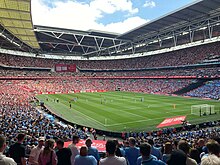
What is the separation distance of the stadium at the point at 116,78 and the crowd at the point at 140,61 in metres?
0.45

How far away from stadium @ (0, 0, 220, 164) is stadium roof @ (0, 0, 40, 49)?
0.18 metres

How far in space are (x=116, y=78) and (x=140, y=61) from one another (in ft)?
47.1

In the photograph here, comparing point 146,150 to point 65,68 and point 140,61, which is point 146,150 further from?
point 65,68

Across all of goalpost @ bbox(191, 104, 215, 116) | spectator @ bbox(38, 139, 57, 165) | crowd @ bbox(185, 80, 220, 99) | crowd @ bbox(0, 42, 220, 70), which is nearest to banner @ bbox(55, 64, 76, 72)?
crowd @ bbox(0, 42, 220, 70)

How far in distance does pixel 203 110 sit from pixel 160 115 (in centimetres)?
710

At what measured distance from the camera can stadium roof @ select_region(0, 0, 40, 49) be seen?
1314 inches

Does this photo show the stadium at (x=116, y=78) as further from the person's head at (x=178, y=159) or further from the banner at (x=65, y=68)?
the person's head at (x=178, y=159)

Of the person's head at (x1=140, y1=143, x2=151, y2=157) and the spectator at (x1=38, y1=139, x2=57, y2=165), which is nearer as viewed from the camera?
the person's head at (x1=140, y1=143, x2=151, y2=157)

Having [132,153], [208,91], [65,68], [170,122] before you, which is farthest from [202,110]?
[65,68]

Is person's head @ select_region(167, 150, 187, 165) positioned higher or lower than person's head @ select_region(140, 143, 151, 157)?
lower

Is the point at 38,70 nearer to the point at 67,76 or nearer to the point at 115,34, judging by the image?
the point at 67,76

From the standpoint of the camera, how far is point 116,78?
9412 cm

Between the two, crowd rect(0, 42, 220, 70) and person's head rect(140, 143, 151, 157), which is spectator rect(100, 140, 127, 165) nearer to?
person's head rect(140, 143, 151, 157)

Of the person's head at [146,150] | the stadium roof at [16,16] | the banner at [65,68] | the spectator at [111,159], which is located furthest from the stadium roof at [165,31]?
the person's head at [146,150]
